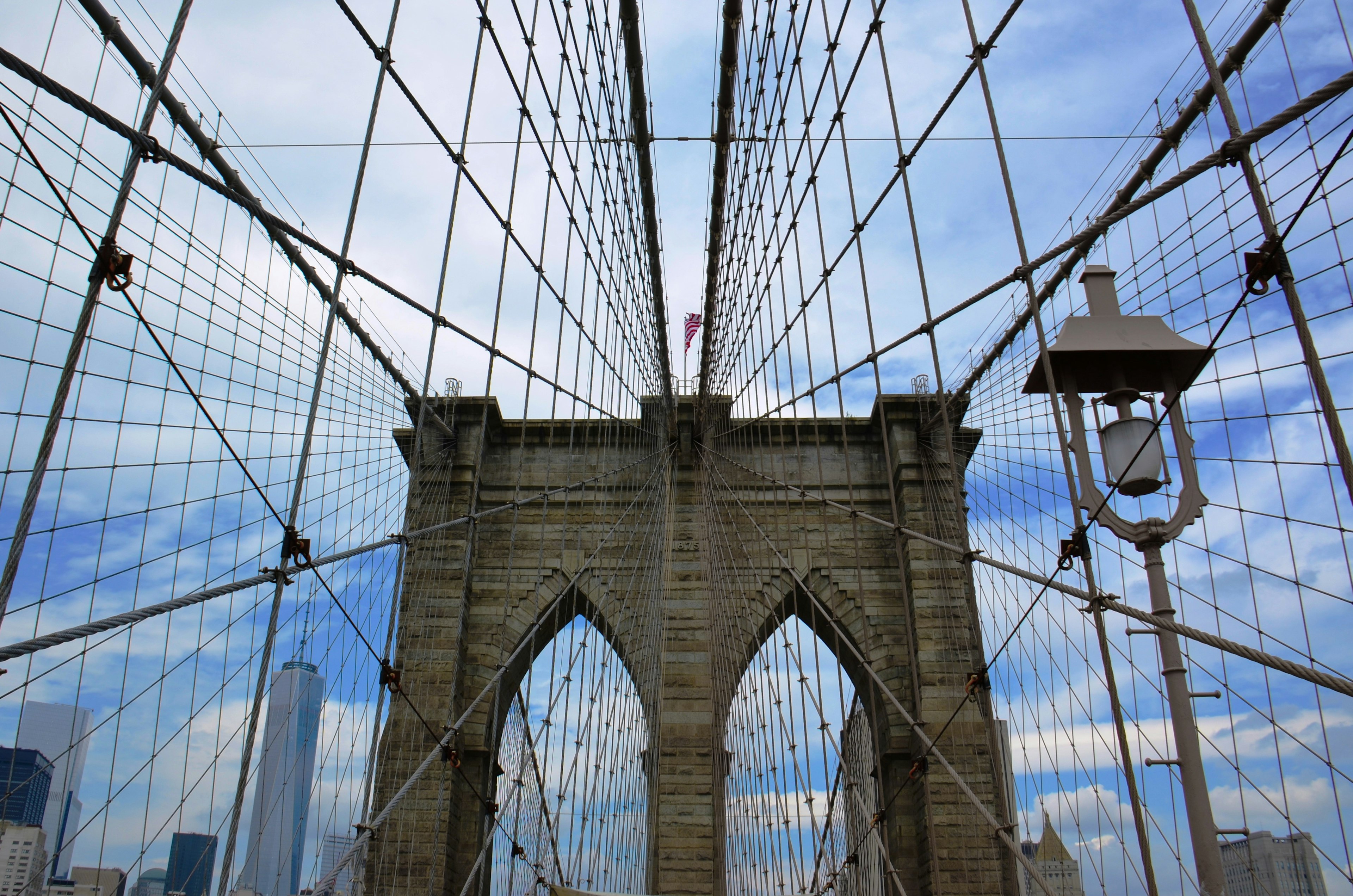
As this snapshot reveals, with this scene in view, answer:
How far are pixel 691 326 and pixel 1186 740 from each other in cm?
1237

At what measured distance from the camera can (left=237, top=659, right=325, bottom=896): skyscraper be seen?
5844 millimetres

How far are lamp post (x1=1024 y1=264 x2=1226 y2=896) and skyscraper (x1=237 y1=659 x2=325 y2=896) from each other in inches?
184

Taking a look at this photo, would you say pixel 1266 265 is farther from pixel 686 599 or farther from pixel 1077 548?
pixel 686 599

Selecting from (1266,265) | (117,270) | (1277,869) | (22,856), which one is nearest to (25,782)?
(22,856)

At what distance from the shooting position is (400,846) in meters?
9.20

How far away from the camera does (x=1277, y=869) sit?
3504 millimetres

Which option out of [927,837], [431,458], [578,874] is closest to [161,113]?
[578,874]

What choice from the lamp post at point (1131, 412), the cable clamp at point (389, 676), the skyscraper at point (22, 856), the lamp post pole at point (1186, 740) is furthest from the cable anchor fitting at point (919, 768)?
the skyscraper at point (22, 856)

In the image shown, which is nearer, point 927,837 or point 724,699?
point 927,837

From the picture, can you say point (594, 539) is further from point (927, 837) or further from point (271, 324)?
point (271, 324)

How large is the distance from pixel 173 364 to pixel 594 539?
358 inches

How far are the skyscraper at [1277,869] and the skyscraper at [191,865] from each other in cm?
416

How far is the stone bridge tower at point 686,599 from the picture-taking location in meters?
9.73

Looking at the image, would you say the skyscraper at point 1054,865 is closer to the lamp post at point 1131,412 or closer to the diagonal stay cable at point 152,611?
the lamp post at point 1131,412
